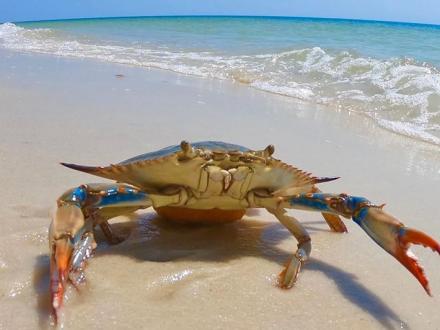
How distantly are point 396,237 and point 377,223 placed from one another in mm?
119

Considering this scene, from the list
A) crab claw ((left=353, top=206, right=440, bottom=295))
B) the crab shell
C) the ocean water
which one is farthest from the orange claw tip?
the ocean water

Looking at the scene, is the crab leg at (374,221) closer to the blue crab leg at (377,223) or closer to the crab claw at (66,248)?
the blue crab leg at (377,223)

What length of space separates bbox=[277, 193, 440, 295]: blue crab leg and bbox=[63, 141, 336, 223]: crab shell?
0.28 ft

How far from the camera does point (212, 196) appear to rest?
240cm

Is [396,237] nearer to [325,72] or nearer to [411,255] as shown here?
[411,255]

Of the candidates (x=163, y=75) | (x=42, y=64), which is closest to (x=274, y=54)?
(x=163, y=75)

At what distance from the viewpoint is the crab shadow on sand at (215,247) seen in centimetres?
214

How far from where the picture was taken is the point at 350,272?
7.99ft

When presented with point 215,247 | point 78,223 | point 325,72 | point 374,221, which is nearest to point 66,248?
point 78,223

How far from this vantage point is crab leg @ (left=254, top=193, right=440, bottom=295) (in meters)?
2.06

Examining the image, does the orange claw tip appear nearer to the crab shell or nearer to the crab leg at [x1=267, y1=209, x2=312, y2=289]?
the crab leg at [x1=267, y1=209, x2=312, y2=289]

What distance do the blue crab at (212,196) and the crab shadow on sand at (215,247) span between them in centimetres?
12

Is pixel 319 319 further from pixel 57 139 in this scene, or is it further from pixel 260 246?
pixel 57 139

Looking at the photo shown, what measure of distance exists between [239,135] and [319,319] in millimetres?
3068
